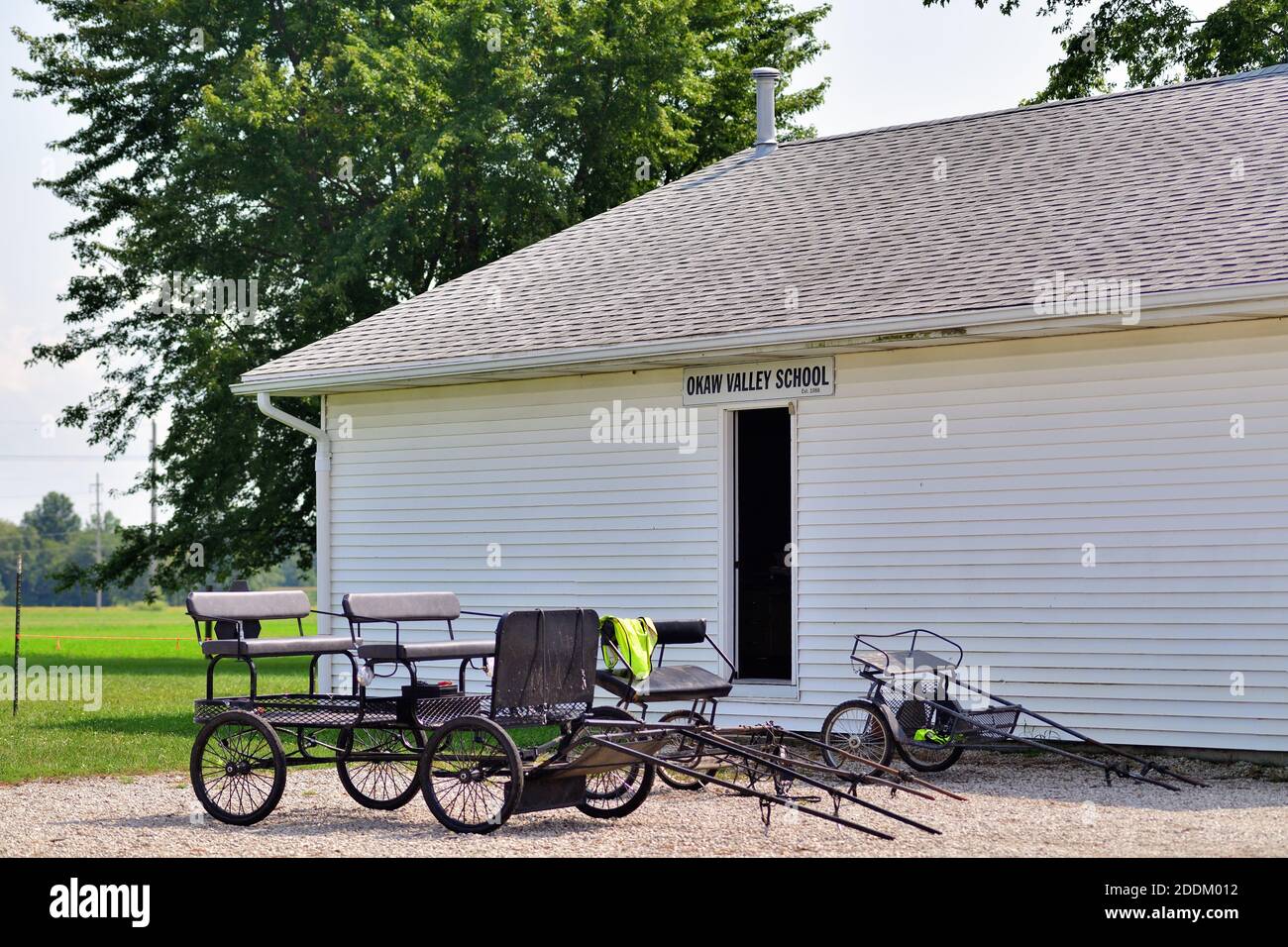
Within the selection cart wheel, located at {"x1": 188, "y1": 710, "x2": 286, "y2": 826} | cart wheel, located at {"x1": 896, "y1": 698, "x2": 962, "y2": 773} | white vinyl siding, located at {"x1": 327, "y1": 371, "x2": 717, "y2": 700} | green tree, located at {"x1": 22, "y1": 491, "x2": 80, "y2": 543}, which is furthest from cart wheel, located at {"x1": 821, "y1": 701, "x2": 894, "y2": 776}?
green tree, located at {"x1": 22, "y1": 491, "x2": 80, "y2": 543}

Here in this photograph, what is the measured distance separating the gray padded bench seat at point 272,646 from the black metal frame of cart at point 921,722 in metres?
3.60

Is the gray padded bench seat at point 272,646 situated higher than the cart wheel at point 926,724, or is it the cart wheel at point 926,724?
the gray padded bench seat at point 272,646

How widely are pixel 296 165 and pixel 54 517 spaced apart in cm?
12275

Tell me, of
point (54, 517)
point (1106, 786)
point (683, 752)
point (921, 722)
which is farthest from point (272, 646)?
point (54, 517)

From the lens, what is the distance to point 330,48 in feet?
101

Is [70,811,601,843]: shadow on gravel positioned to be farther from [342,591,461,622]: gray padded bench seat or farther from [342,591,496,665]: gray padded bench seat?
[342,591,461,622]: gray padded bench seat

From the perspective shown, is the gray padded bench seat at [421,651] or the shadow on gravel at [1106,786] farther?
the shadow on gravel at [1106,786]

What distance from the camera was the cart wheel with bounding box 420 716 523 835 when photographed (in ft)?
30.2

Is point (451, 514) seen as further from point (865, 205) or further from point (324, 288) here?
point (324, 288)

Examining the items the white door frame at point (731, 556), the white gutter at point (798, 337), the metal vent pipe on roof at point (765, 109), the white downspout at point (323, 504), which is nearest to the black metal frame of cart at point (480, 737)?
the white door frame at point (731, 556)

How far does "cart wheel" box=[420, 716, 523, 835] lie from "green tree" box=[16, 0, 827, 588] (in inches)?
766

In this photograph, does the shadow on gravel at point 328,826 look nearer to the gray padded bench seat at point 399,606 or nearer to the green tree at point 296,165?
the gray padded bench seat at point 399,606

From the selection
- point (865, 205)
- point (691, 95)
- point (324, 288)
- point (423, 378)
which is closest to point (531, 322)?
point (423, 378)

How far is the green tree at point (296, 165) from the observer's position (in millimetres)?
29141
